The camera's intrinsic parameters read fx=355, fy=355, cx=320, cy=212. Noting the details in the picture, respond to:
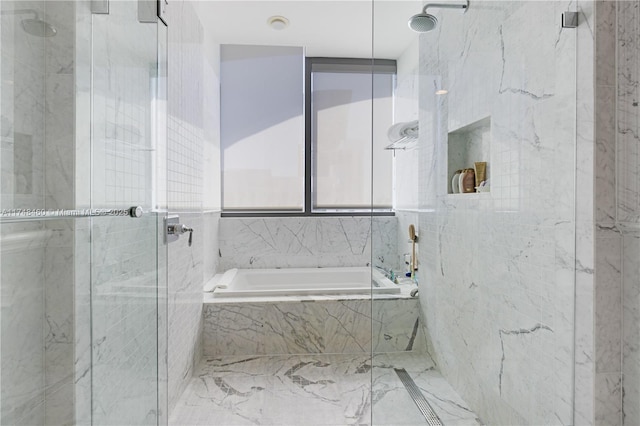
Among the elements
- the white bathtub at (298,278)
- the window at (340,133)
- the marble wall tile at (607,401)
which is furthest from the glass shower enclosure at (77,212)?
the window at (340,133)

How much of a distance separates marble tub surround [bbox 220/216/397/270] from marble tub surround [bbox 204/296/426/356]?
3.17 ft

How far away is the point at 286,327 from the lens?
2457 millimetres

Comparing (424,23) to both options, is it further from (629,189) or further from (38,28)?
(38,28)

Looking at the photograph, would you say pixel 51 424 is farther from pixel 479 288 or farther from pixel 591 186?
pixel 591 186

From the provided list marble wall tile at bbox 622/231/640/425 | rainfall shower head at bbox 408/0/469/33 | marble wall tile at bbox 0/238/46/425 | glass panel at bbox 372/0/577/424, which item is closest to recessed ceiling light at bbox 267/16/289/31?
glass panel at bbox 372/0/577/424

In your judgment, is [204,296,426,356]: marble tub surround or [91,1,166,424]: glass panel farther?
[204,296,426,356]: marble tub surround

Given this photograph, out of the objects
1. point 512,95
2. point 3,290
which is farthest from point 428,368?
point 3,290

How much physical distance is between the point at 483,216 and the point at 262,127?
2.49 meters

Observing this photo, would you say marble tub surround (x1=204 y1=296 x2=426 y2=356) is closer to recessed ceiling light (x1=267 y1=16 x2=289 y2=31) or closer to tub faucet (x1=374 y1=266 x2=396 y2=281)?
tub faucet (x1=374 y1=266 x2=396 y2=281)

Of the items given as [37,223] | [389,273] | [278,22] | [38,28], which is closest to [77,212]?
[37,223]

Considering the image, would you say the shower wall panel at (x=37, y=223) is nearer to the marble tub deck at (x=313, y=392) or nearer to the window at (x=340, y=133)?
the marble tub deck at (x=313, y=392)

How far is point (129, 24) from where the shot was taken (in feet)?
3.73

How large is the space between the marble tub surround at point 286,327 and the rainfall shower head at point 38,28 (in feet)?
6.23

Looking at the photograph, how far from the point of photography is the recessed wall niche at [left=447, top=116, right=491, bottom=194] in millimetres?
1425
